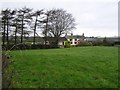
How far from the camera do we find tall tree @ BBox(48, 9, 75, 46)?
2386 inches

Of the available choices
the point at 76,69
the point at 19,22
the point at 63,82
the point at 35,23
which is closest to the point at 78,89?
the point at 63,82

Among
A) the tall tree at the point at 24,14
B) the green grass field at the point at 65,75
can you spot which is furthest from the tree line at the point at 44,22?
the green grass field at the point at 65,75

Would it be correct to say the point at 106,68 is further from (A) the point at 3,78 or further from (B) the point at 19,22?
(B) the point at 19,22

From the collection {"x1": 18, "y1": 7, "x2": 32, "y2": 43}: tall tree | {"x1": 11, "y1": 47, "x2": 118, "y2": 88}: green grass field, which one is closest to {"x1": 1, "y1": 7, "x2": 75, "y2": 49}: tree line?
{"x1": 18, "y1": 7, "x2": 32, "y2": 43}: tall tree

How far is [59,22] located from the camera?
62.4 meters

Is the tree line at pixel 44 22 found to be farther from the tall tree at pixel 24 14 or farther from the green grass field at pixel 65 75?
the green grass field at pixel 65 75

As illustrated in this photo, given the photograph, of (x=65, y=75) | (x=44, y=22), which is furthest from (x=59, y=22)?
(x=65, y=75)

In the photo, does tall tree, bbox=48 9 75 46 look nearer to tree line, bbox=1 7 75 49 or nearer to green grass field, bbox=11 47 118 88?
tree line, bbox=1 7 75 49

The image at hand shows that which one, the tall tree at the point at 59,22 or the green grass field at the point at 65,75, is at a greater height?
the tall tree at the point at 59,22

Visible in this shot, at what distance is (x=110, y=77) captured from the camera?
14555 mm

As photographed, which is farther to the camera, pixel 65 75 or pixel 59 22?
pixel 59 22

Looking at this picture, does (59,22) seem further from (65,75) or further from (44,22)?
(65,75)

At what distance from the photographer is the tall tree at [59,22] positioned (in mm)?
60594

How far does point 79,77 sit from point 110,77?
1.91 metres
